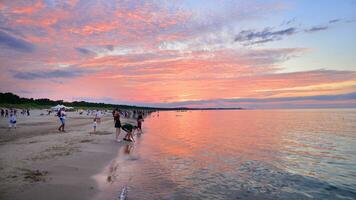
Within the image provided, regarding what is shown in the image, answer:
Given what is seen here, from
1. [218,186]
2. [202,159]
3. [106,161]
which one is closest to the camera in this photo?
[218,186]

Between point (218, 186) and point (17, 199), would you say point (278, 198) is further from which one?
point (17, 199)

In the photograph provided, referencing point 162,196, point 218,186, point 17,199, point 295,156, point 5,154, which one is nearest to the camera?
point 17,199

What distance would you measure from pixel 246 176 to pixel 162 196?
594 cm

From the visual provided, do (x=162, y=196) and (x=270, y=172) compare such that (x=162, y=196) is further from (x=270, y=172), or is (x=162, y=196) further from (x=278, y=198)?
(x=270, y=172)

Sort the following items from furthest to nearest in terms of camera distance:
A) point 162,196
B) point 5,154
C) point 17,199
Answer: point 5,154
point 162,196
point 17,199

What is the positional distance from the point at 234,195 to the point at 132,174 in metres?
5.11

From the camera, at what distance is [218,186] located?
38.6ft

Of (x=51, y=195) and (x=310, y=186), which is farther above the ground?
(x=51, y=195)

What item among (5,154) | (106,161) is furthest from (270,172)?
(5,154)

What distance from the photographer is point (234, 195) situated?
10594 mm

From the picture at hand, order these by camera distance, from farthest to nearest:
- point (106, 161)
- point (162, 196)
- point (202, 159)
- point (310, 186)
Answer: point (202, 159), point (106, 161), point (310, 186), point (162, 196)

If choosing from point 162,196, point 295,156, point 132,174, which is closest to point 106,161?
point 132,174

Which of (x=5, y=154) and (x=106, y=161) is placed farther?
(x=106, y=161)

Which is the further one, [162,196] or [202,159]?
[202,159]
